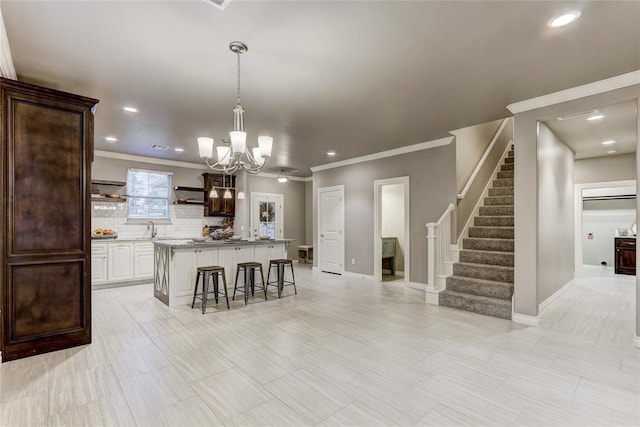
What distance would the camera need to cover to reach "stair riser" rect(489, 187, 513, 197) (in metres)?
6.12

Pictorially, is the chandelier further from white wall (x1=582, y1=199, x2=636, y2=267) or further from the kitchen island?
white wall (x1=582, y1=199, x2=636, y2=267)

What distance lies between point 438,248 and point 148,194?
6374mm

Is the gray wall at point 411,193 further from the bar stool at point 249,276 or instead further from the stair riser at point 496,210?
the bar stool at point 249,276

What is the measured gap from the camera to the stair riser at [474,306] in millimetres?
4079

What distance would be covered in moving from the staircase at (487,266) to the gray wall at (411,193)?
0.81 m

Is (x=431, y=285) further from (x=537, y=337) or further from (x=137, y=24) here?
(x=137, y=24)

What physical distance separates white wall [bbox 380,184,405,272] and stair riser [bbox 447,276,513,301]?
2827 mm

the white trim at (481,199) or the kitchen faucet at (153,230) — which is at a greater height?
the white trim at (481,199)

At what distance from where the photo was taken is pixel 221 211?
26.0 feet

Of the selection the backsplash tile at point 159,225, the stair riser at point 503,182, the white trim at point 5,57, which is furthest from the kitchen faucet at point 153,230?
the stair riser at point 503,182

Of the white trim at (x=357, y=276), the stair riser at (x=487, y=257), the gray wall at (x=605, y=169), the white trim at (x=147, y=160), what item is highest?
the white trim at (x=147, y=160)

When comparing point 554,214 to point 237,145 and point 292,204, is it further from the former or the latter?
point 292,204

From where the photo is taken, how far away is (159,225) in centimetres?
712

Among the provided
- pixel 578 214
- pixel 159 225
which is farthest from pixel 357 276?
pixel 578 214
